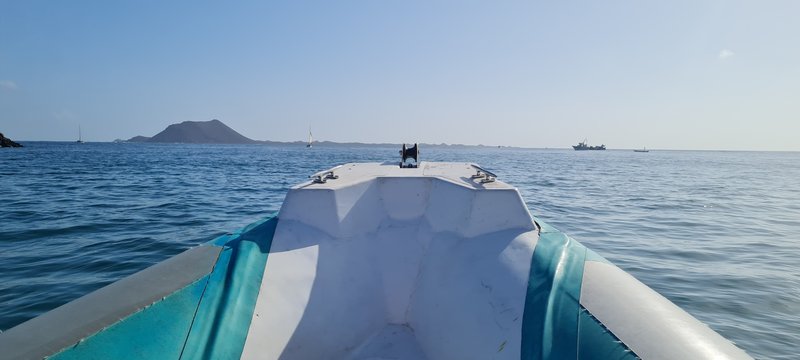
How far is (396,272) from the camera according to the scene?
10.4 ft

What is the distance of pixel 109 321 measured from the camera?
186 centimetres

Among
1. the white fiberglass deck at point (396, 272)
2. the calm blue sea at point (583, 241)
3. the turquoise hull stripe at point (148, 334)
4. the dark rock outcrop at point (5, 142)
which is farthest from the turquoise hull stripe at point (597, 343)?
the dark rock outcrop at point (5, 142)

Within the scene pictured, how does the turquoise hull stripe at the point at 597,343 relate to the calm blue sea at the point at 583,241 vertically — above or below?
above

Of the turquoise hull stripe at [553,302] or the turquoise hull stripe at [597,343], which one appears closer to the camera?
the turquoise hull stripe at [597,343]

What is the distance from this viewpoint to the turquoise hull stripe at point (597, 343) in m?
1.78

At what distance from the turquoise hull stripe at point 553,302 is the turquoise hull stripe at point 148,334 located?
1.85 metres

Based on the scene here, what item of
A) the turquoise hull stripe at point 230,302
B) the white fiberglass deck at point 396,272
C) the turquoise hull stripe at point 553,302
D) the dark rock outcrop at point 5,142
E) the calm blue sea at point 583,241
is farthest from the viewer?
the dark rock outcrop at point 5,142

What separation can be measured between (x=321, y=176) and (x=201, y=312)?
68.8 inches

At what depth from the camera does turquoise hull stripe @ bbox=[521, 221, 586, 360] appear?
1.97 m

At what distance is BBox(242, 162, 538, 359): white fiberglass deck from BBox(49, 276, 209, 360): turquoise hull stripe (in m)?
0.42

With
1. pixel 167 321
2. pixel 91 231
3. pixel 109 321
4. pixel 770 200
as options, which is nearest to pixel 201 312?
pixel 167 321

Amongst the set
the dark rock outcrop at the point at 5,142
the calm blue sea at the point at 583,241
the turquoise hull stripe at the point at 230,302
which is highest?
the dark rock outcrop at the point at 5,142

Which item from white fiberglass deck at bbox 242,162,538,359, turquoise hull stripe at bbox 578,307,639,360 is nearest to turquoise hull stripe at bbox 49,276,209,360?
white fiberglass deck at bbox 242,162,538,359

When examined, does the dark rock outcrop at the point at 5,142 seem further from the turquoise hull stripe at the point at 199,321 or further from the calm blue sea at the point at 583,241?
the turquoise hull stripe at the point at 199,321
